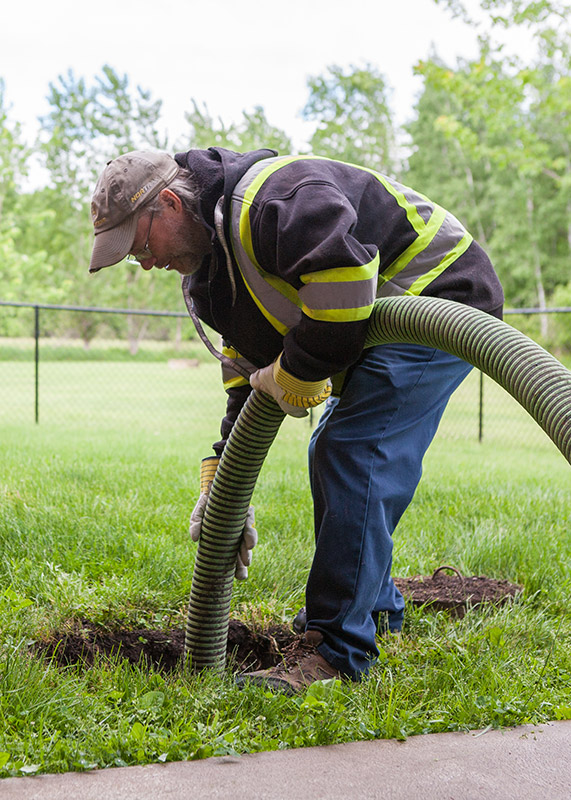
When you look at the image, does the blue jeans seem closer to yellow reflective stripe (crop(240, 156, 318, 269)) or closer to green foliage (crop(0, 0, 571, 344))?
yellow reflective stripe (crop(240, 156, 318, 269))

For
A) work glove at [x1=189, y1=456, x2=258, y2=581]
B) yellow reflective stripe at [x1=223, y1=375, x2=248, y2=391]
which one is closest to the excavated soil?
work glove at [x1=189, y1=456, x2=258, y2=581]

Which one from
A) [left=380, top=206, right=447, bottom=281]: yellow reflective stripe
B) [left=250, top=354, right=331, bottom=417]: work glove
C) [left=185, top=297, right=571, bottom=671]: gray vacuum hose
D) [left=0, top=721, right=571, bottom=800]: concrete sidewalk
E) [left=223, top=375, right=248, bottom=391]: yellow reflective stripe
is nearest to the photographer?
[left=0, top=721, right=571, bottom=800]: concrete sidewalk

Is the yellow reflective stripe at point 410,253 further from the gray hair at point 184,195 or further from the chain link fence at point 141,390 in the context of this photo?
the chain link fence at point 141,390

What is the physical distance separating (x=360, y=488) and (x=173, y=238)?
0.99 metres

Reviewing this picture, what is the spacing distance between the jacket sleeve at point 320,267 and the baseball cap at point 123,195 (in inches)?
15.1

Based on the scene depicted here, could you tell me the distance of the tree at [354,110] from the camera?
30.1 m

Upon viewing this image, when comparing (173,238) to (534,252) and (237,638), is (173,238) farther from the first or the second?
(534,252)

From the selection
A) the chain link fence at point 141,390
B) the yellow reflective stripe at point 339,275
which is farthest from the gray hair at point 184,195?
the chain link fence at point 141,390

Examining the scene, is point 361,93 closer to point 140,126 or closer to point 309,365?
point 140,126

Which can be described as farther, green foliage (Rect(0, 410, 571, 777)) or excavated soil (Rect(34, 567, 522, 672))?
excavated soil (Rect(34, 567, 522, 672))

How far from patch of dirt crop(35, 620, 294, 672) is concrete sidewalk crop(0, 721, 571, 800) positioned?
0.75m

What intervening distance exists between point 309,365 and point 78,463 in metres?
3.70

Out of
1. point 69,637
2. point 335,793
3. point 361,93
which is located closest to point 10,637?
point 69,637

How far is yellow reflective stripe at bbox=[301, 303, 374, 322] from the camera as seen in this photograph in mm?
1984
